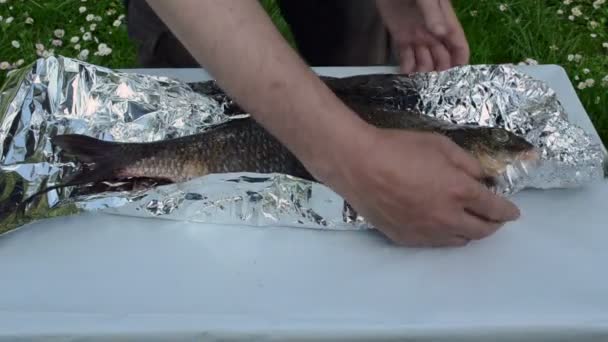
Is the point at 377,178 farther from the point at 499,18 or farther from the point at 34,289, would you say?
the point at 499,18

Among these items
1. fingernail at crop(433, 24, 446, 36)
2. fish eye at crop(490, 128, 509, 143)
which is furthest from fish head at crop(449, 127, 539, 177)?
fingernail at crop(433, 24, 446, 36)

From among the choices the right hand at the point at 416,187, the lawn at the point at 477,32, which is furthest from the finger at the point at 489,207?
the lawn at the point at 477,32

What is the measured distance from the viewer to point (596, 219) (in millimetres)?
926

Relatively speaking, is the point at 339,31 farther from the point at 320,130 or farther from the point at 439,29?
the point at 320,130

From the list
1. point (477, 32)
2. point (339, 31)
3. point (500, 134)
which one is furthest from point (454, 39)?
point (477, 32)

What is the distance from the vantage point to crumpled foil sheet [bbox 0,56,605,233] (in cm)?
90

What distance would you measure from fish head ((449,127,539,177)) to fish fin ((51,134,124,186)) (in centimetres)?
45

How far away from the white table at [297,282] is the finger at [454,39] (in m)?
0.33

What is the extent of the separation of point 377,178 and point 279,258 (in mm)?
185

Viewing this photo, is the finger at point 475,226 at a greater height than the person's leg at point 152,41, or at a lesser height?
lesser

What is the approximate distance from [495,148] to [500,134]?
0.08 ft

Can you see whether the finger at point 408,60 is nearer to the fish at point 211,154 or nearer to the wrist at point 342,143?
the fish at point 211,154

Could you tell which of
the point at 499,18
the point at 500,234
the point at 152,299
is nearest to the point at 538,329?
the point at 500,234

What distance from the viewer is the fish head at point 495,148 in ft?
3.05
